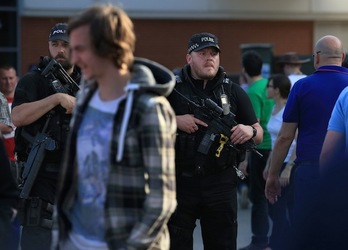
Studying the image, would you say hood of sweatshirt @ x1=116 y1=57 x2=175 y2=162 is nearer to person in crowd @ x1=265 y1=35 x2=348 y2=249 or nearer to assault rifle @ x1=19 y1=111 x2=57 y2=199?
assault rifle @ x1=19 y1=111 x2=57 y2=199

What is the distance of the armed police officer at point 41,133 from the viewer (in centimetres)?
587

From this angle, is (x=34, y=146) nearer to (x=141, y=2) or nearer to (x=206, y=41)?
(x=206, y=41)

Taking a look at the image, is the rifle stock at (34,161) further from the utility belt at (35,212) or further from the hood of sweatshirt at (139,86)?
the hood of sweatshirt at (139,86)

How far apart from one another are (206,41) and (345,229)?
9.30 feet

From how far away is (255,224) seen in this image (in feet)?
30.6

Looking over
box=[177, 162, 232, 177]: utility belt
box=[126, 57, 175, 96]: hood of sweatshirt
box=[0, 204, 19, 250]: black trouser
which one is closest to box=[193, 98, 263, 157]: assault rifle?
box=[177, 162, 232, 177]: utility belt

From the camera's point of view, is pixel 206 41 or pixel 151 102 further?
pixel 206 41

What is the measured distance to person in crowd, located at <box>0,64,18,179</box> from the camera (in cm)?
738

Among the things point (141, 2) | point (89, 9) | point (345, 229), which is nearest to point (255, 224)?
point (345, 229)

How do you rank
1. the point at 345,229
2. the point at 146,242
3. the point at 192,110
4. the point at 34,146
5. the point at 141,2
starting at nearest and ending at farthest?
the point at 146,242 < the point at 345,229 < the point at 34,146 < the point at 192,110 < the point at 141,2

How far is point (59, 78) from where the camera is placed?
6.06 meters

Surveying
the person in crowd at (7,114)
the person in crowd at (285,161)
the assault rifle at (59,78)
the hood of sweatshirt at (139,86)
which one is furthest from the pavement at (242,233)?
the hood of sweatshirt at (139,86)

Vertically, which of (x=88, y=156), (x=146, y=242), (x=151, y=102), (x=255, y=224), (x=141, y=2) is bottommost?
(x=255, y=224)

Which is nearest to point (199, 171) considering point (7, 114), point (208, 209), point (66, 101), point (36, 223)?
point (208, 209)
